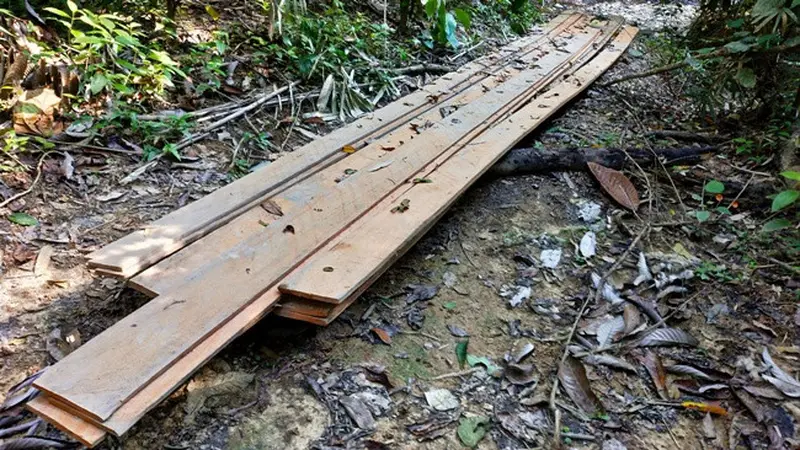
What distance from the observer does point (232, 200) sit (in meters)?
2.10

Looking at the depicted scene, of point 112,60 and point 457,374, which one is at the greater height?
point 112,60

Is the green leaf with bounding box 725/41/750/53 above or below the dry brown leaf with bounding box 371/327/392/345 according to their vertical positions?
above

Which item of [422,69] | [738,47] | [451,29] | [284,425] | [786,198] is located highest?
[738,47]

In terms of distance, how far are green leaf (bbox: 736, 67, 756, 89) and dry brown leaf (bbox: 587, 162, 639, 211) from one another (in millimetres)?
970

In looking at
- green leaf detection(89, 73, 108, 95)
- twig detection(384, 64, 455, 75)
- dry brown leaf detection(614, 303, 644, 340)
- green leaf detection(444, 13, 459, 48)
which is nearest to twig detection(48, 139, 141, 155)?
green leaf detection(89, 73, 108, 95)

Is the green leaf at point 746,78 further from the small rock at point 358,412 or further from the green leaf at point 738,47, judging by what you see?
the small rock at point 358,412

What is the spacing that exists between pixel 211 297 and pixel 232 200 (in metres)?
0.58

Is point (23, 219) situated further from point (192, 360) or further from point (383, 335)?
point (383, 335)

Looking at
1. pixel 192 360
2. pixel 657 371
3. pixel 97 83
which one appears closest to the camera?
pixel 192 360

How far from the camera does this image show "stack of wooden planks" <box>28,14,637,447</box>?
1.34m

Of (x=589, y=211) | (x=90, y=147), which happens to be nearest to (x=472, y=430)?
(x=589, y=211)

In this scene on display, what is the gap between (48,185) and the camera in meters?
2.30

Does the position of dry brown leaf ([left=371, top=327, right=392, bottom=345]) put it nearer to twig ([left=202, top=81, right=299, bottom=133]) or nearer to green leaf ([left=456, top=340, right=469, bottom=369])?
green leaf ([left=456, top=340, right=469, bottom=369])

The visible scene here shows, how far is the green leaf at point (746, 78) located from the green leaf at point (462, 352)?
8.05 ft
